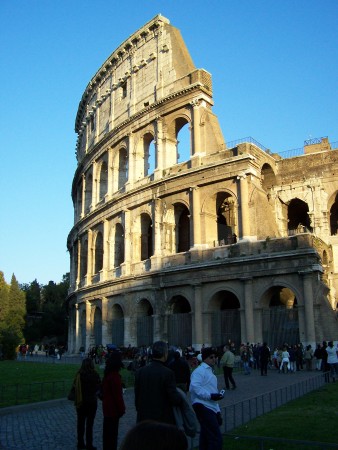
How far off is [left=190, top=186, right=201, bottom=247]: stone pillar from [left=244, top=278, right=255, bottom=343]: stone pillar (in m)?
3.66

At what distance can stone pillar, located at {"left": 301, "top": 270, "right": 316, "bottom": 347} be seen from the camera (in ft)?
69.8

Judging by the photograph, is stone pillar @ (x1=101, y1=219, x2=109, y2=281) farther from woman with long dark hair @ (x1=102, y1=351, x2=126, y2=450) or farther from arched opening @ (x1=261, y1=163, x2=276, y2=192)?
woman with long dark hair @ (x1=102, y1=351, x2=126, y2=450)

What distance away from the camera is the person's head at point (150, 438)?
1.95 meters

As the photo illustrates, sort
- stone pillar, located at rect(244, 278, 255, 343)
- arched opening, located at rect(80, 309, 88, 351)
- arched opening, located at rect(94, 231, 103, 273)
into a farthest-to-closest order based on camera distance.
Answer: arched opening, located at rect(94, 231, 103, 273) → arched opening, located at rect(80, 309, 88, 351) → stone pillar, located at rect(244, 278, 255, 343)

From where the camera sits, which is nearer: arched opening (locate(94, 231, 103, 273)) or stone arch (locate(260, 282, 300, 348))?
stone arch (locate(260, 282, 300, 348))

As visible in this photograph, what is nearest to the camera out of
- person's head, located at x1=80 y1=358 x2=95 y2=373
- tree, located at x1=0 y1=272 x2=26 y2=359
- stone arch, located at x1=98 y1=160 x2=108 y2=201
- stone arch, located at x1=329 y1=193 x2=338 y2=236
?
person's head, located at x1=80 y1=358 x2=95 y2=373

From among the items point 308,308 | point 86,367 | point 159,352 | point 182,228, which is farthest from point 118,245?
point 159,352

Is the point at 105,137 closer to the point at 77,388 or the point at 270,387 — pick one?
the point at 270,387

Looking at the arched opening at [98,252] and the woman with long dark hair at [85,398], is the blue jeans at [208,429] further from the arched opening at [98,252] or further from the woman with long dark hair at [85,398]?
the arched opening at [98,252]

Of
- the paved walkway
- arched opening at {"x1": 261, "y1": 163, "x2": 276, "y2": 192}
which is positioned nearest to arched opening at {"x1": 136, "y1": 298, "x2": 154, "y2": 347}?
arched opening at {"x1": 261, "y1": 163, "x2": 276, "y2": 192}

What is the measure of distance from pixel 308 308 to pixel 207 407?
16.9 meters

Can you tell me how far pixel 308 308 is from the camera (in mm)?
21500

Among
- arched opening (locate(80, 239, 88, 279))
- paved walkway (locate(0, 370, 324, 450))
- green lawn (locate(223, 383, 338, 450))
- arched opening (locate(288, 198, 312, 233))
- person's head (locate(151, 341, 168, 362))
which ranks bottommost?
paved walkway (locate(0, 370, 324, 450))

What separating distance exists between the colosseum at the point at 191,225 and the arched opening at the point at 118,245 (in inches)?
2.6
